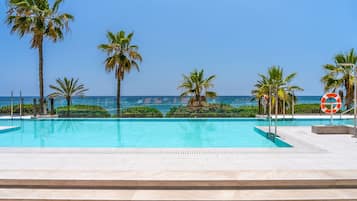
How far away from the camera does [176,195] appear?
3.85m

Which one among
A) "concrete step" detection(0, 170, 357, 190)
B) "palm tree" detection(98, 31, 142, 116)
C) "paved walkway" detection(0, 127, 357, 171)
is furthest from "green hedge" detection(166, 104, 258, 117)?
"concrete step" detection(0, 170, 357, 190)

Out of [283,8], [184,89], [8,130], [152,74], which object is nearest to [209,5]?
[283,8]

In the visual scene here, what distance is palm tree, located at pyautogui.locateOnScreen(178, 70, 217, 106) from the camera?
17344 mm

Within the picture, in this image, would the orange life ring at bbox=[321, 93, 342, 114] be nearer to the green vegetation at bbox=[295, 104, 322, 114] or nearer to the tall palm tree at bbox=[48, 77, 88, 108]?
the green vegetation at bbox=[295, 104, 322, 114]

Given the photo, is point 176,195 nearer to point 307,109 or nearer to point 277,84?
point 277,84

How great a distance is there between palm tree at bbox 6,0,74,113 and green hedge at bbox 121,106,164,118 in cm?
421

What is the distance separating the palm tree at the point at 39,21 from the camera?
14688 millimetres

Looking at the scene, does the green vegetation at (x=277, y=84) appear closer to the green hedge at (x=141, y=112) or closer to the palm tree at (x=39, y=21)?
the green hedge at (x=141, y=112)

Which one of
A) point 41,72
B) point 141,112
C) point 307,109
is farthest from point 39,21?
point 307,109

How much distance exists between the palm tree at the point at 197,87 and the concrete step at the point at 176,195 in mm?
13460

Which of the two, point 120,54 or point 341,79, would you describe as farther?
point 120,54

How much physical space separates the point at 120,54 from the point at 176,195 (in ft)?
44.2

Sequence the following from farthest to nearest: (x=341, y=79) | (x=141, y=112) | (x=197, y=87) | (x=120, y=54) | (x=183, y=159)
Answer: (x=197, y=87) < (x=120, y=54) < (x=341, y=79) < (x=141, y=112) < (x=183, y=159)

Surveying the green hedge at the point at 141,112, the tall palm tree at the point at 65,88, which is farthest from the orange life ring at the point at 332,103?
the tall palm tree at the point at 65,88
